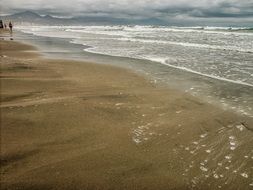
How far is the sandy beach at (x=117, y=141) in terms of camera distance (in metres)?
4.27

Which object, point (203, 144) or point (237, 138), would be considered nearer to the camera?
point (203, 144)

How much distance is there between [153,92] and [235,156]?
4478mm

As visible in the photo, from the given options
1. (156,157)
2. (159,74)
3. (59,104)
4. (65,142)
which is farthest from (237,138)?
(159,74)

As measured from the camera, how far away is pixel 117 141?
5539mm

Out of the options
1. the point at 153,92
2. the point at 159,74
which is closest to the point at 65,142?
Result: the point at 153,92

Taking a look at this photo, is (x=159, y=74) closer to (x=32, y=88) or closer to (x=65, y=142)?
(x=32, y=88)

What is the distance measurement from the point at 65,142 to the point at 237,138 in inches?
123

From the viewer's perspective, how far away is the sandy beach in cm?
427

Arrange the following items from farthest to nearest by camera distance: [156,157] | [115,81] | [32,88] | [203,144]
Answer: [115,81] < [32,88] < [203,144] < [156,157]

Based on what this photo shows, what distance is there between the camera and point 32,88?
8711 mm

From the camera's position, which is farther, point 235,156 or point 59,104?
point 59,104

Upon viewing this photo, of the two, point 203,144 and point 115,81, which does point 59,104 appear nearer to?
point 203,144

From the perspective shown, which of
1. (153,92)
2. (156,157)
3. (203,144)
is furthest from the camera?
(153,92)

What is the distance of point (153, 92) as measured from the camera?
9516mm
